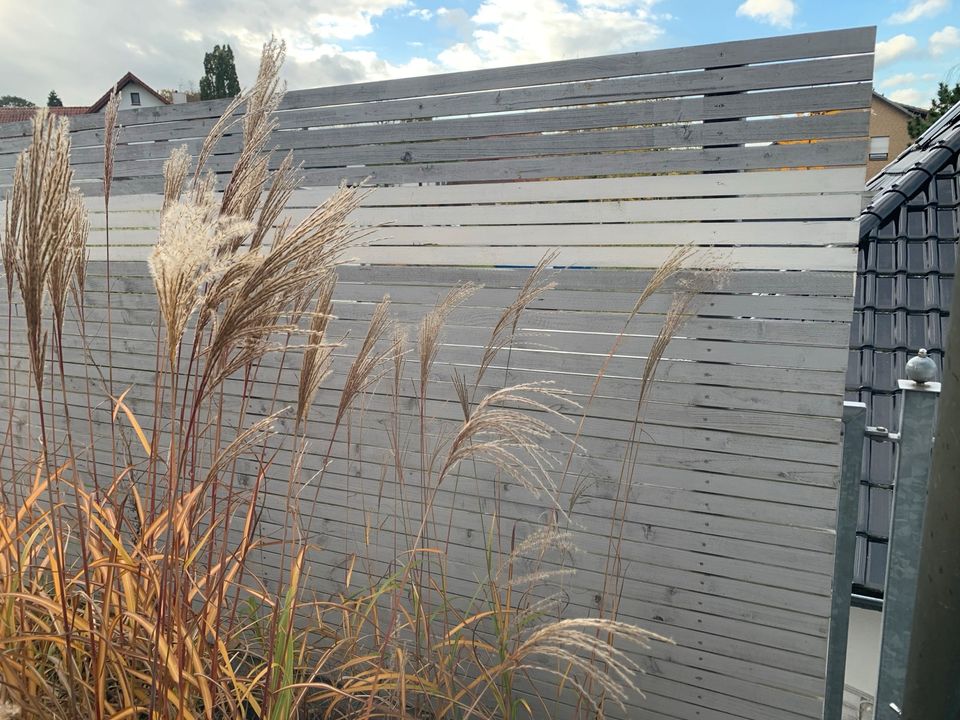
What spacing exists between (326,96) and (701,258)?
1427 millimetres

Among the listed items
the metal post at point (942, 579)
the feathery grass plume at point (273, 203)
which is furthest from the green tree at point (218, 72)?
the metal post at point (942, 579)

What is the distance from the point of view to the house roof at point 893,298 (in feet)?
11.4

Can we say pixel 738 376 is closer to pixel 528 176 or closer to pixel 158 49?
pixel 528 176

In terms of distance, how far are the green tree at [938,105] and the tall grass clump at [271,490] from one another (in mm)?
15648

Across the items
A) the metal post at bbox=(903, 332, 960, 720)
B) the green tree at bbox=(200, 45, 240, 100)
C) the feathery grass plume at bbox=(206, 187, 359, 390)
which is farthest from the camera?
the green tree at bbox=(200, 45, 240, 100)

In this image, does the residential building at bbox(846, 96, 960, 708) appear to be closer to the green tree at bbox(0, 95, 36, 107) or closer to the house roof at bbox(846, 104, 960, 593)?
the house roof at bbox(846, 104, 960, 593)

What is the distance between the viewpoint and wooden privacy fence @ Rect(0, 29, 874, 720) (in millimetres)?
1823

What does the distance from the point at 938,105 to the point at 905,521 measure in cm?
1764

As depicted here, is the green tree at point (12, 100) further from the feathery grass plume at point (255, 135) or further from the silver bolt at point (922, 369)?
the silver bolt at point (922, 369)

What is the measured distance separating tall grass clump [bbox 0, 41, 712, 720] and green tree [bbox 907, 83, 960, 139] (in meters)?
15.6

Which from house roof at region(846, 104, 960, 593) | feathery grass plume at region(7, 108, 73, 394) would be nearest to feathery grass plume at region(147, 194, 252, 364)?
feathery grass plume at region(7, 108, 73, 394)

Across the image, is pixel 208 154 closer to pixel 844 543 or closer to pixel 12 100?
pixel 844 543

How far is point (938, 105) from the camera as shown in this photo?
1529cm

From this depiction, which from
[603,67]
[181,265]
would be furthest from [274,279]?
[603,67]
